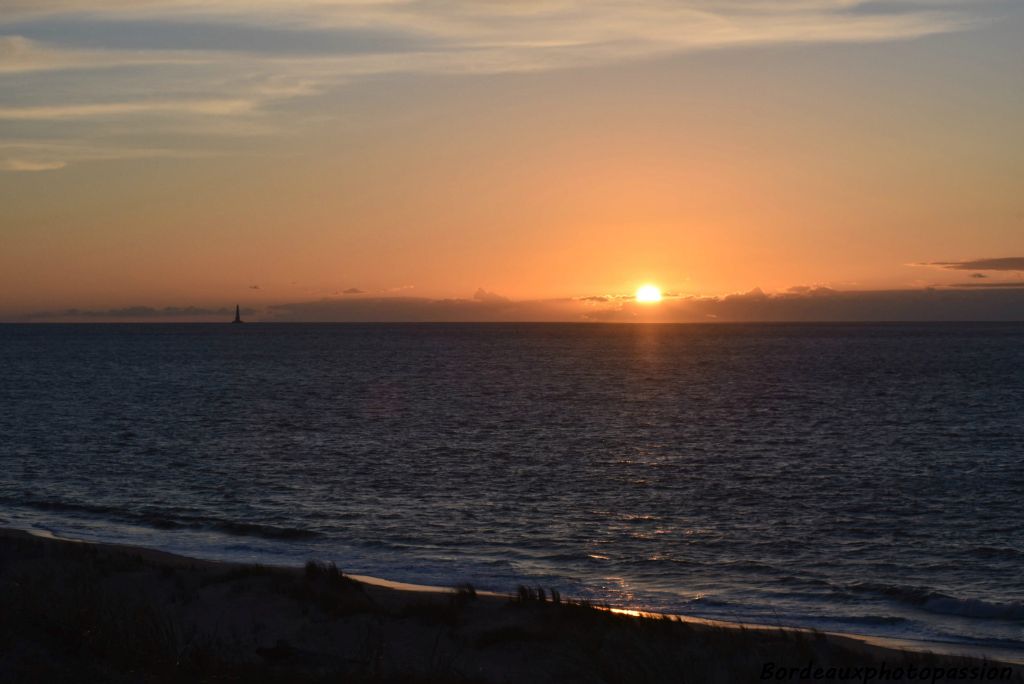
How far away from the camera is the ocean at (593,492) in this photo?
22.1 metres

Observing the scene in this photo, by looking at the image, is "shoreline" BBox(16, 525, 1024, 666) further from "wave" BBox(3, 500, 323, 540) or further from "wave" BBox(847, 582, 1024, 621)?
"wave" BBox(3, 500, 323, 540)

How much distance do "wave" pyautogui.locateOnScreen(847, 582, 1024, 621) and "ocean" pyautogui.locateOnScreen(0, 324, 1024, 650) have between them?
2.4 inches

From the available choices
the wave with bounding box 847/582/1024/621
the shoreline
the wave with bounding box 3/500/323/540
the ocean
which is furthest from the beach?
the wave with bounding box 3/500/323/540

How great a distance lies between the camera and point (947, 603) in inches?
792

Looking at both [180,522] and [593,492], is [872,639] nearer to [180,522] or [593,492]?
[593,492]

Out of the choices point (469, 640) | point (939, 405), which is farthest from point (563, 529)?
point (939, 405)

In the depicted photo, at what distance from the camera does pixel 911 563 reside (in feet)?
77.2

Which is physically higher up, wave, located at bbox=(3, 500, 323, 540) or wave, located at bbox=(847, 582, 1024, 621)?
wave, located at bbox=(847, 582, 1024, 621)

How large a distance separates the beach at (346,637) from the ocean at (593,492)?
3382mm

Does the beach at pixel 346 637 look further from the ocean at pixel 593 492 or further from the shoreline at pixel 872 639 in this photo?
the ocean at pixel 593 492

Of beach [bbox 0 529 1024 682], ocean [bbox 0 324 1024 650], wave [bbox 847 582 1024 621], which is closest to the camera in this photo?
beach [bbox 0 529 1024 682]

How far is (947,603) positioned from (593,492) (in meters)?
15.4

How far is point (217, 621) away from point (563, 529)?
12.9m

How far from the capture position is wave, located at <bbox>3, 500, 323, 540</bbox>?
90.9 ft
